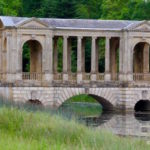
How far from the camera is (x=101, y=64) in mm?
94125

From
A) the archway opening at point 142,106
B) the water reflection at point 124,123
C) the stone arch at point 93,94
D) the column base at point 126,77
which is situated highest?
the column base at point 126,77

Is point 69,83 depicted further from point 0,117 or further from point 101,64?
point 0,117

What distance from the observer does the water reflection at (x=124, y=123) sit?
166ft

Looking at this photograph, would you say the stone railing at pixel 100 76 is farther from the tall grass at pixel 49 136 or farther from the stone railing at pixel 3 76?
the tall grass at pixel 49 136

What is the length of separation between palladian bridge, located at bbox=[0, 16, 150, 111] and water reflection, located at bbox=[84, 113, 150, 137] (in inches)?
116

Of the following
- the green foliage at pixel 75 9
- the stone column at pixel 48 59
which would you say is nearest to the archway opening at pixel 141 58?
the stone column at pixel 48 59

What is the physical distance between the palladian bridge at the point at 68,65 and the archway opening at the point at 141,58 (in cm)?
11

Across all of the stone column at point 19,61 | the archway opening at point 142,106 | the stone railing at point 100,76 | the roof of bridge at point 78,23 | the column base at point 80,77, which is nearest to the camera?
the stone column at point 19,61

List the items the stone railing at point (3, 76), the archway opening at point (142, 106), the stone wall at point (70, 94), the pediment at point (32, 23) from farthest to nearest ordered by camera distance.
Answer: the archway opening at point (142, 106), the stone railing at point (3, 76), the pediment at point (32, 23), the stone wall at point (70, 94)

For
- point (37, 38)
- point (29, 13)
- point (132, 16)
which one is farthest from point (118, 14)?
point (37, 38)

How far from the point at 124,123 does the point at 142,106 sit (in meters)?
17.0

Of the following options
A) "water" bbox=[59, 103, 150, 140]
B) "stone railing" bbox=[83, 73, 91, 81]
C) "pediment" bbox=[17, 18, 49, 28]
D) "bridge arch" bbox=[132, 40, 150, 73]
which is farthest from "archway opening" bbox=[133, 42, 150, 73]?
"pediment" bbox=[17, 18, 49, 28]

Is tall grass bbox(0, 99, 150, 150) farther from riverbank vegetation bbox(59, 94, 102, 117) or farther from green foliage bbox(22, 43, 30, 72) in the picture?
green foliage bbox(22, 43, 30, 72)

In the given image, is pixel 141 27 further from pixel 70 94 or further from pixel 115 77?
pixel 70 94
